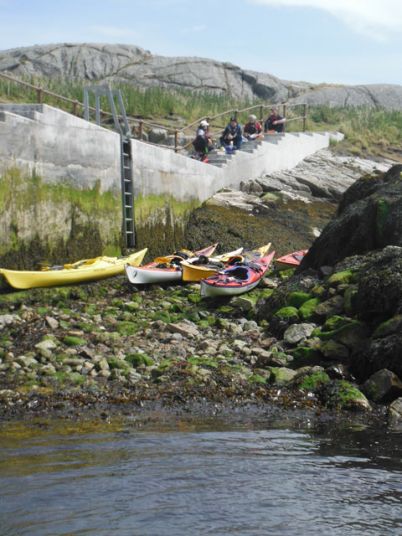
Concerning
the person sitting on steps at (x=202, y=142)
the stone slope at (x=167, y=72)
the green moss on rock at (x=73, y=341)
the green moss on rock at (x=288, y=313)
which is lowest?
the green moss on rock at (x=73, y=341)

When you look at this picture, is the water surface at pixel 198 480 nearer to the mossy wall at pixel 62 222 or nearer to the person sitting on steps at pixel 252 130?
the mossy wall at pixel 62 222

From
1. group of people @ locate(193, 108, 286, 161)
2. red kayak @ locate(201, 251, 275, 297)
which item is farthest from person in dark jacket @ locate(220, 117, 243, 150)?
red kayak @ locate(201, 251, 275, 297)

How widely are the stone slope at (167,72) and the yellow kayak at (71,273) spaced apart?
31.5m

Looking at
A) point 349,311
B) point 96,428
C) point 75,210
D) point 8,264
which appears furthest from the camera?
point 75,210

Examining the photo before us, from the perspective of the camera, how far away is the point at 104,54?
53.1 metres

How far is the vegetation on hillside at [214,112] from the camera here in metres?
33.0

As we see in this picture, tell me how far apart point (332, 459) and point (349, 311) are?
558 cm

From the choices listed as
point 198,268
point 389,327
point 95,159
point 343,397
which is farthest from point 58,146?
point 343,397

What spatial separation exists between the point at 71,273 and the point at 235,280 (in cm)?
323

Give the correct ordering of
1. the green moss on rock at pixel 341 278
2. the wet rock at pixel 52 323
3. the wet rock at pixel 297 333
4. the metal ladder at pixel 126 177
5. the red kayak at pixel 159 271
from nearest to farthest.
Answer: the wet rock at pixel 297 333 < the wet rock at pixel 52 323 < the green moss on rock at pixel 341 278 < the red kayak at pixel 159 271 < the metal ladder at pixel 126 177

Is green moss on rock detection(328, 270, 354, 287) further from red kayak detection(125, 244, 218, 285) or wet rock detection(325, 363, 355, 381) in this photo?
red kayak detection(125, 244, 218, 285)

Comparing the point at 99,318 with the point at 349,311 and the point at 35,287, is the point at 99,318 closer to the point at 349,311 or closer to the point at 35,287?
the point at 35,287

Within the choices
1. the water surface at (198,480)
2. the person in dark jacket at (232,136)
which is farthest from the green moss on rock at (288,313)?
the person in dark jacket at (232,136)

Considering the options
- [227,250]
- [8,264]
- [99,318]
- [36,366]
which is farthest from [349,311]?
[227,250]
